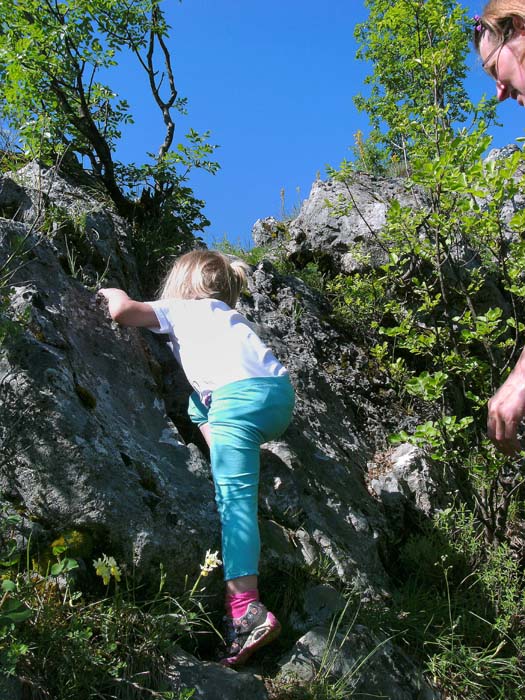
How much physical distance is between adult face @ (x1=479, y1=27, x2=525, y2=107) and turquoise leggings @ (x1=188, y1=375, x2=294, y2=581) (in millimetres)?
1607

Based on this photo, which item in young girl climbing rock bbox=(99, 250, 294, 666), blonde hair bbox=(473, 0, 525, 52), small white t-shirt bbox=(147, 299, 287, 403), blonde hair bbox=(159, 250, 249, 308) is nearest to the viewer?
blonde hair bbox=(473, 0, 525, 52)

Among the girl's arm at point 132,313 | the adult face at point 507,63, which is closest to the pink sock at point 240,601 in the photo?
the girl's arm at point 132,313

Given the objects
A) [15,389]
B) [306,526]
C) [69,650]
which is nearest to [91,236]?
[15,389]

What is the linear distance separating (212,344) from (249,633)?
4.57 feet

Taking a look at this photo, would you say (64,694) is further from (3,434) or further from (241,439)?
(241,439)

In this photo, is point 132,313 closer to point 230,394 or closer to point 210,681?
point 230,394

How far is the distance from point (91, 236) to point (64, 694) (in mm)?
2836

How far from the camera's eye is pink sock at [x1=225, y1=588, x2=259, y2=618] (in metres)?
2.64

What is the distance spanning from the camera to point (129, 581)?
261 cm

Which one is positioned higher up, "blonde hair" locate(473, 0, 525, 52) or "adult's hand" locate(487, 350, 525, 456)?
"blonde hair" locate(473, 0, 525, 52)

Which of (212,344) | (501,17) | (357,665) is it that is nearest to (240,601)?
(357,665)

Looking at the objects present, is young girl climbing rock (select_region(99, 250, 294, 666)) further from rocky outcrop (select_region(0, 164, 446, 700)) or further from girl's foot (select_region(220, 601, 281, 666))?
rocky outcrop (select_region(0, 164, 446, 700))

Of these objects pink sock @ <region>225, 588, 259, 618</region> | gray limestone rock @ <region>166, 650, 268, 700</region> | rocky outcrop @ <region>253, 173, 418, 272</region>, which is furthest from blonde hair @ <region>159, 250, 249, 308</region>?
rocky outcrop @ <region>253, 173, 418, 272</region>

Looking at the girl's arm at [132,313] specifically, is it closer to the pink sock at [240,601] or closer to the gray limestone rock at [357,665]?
the pink sock at [240,601]
